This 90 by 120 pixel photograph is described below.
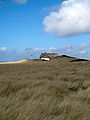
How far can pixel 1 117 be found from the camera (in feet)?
10.4

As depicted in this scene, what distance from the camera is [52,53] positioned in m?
73.4

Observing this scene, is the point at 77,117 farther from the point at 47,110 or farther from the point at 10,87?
the point at 10,87

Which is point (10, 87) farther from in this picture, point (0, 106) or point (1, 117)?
point (1, 117)

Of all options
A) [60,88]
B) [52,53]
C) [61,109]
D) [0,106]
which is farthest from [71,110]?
[52,53]

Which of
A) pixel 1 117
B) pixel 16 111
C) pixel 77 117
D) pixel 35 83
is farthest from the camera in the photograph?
pixel 35 83

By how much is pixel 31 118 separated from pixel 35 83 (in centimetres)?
501

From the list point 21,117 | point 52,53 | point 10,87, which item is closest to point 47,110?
point 21,117

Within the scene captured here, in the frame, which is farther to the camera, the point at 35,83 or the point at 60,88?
the point at 35,83

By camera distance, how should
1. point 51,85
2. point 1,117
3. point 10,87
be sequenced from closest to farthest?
point 1,117
point 10,87
point 51,85

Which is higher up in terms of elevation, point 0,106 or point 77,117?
point 0,106

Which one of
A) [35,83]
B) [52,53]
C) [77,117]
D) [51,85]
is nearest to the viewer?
[77,117]

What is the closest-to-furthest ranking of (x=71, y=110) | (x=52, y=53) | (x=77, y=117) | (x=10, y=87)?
(x=77, y=117) < (x=71, y=110) < (x=10, y=87) < (x=52, y=53)

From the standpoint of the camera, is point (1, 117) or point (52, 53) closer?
point (1, 117)

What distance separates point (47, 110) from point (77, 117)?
1.97 ft
